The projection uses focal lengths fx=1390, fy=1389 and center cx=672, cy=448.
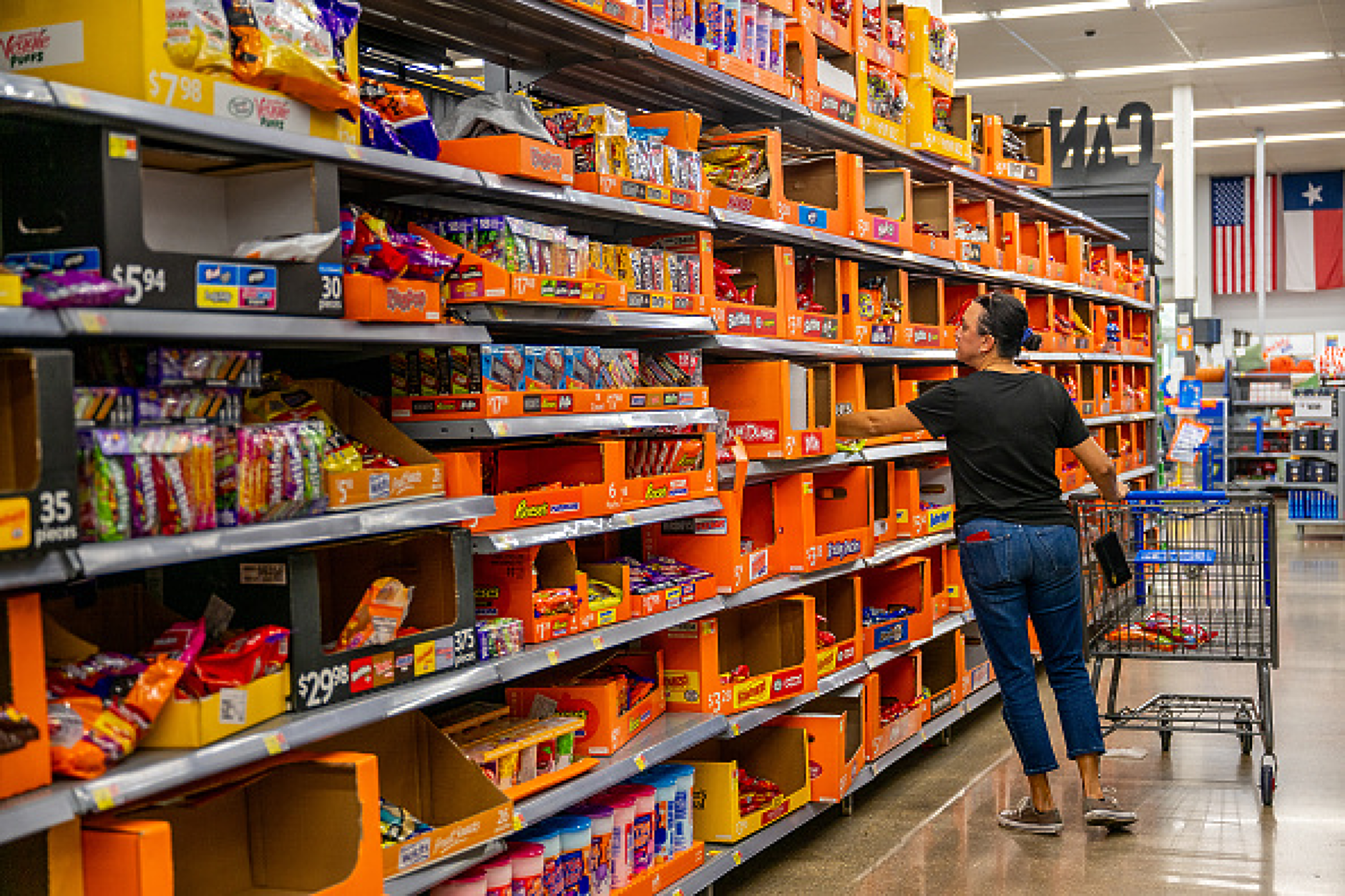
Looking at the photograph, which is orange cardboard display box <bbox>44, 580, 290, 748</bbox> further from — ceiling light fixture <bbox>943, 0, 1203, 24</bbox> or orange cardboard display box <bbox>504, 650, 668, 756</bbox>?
ceiling light fixture <bbox>943, 0, 1203, 24</bbox>

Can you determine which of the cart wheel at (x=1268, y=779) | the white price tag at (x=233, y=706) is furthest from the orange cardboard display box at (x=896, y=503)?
the white price tag at (x=233, y=706)

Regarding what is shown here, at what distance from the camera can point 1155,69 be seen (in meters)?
15.9

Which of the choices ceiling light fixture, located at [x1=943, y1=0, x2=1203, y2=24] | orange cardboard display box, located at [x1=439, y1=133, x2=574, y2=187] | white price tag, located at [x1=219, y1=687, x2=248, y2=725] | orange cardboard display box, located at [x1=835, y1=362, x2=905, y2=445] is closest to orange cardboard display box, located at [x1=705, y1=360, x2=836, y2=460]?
orange cardboard display box, located at [x1=835, y1=362, x2=905, y2=445]

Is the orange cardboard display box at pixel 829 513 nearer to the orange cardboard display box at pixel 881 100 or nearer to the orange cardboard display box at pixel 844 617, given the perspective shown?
the orange cardboard display box at pixel 844 617

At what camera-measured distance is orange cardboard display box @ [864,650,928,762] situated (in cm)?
510

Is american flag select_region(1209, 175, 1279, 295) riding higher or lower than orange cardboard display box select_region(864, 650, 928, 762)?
higher

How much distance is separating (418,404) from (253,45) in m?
0.94

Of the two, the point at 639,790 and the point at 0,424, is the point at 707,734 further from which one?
the point at 0,424

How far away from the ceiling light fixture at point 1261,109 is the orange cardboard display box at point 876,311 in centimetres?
Result: 1352

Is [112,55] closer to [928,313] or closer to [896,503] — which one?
[896,503]

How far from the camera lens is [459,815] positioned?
3.12 metres

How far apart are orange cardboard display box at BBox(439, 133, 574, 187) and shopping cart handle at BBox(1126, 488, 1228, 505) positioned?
280 cm

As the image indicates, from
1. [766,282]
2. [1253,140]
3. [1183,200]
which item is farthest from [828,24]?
[1253,140]

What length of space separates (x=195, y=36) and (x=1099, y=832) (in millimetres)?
3880
